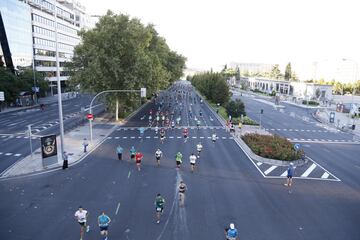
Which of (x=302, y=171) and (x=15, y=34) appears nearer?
(x=302, y=171)

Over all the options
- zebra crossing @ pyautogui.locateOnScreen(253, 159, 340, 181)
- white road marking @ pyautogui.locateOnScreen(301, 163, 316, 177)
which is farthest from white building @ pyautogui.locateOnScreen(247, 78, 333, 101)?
zebra crossing @ pyautogui.locateOnScreen(253, 159, 340, 181)

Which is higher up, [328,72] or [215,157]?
[328,72]

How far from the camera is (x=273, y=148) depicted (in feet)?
94.5

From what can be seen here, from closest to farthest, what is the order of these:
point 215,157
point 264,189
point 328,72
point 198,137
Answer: point 264,189
point 215,157
point 198,137
point 328,72

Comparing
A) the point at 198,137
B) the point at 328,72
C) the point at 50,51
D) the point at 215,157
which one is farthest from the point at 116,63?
the point at 328,72

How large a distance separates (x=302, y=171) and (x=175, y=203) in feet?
41.8

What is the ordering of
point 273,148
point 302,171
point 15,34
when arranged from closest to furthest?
1. point 302,171
2. point 273,148
3. point 15,34

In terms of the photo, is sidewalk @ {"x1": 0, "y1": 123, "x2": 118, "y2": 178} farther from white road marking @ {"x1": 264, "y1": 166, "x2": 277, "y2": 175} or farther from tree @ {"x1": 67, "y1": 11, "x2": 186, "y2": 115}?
white road marking @ {"x1": 264, "y1": 166, "x2": 277, "y2": 175}

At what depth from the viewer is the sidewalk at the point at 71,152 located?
2370 cm

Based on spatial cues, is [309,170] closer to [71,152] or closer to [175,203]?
[175,203]

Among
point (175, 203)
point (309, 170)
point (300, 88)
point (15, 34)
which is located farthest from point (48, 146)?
point (300, 88)

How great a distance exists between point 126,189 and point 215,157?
10.9 m

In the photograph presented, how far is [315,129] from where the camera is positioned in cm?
4916

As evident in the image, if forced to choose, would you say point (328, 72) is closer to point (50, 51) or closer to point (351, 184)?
point (50, 51)
